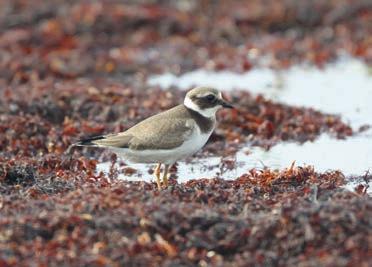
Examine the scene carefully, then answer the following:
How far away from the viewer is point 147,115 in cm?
1155

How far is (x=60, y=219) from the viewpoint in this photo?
6.47 meters

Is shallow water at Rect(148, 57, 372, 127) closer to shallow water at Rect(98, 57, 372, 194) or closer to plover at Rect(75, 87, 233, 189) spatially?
shallow water at Rect(98, 57, 372, 194)

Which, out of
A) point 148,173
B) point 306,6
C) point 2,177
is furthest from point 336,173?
point 306,6

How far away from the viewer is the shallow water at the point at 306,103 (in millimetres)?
9781

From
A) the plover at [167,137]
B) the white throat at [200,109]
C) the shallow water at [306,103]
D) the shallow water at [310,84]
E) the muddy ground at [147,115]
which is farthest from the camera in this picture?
the shallow water at [310,84]

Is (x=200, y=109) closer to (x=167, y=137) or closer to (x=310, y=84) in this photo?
(x=167, y=137)

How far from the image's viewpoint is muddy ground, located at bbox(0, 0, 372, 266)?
6.17 metres

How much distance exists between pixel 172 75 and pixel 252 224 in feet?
28.7

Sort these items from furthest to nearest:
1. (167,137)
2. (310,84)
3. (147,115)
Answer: (310,84)
(147,115)
(167,137)

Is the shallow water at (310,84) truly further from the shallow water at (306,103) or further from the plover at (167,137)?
the plover at (167,137)

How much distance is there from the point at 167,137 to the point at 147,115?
3308mm

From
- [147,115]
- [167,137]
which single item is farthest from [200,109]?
[147,115]

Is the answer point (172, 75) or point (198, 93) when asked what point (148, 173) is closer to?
point (198, 93)

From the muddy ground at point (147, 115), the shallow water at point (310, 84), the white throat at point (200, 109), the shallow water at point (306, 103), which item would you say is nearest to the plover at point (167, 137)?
the white throat at point (200, 109)
